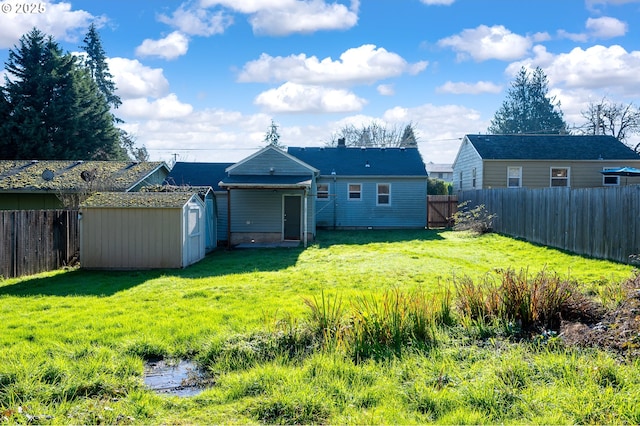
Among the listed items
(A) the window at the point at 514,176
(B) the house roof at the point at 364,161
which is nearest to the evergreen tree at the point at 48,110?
(B) the house roof at the point at 364,161

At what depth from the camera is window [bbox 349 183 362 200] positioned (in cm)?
2416

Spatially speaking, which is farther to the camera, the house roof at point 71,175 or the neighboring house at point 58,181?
the house roof at point 71,175

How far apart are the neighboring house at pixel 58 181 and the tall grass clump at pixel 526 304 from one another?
14765mm

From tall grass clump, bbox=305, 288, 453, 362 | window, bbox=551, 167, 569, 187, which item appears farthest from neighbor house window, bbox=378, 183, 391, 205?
tall grass clump, bbox=305, 288, 453, 362

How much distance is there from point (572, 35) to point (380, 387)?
15.0m

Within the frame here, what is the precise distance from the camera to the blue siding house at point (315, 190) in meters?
19.4

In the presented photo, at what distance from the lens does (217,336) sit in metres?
5.85

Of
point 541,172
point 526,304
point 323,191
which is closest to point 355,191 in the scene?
point 323,191

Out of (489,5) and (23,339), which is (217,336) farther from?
(489,5)

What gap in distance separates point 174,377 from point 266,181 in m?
14.0

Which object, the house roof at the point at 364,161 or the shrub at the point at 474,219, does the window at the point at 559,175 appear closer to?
the shrub at the point at 474,219

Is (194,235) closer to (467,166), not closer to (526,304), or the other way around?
(526,304)

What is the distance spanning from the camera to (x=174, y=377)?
4.87 meters

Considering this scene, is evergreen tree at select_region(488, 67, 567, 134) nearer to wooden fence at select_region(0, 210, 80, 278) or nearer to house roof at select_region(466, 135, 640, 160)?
house roof at select_region(466, 135, 640, 160)
